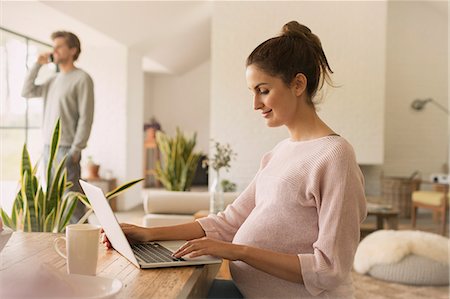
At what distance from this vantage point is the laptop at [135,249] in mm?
1180

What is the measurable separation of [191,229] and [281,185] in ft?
0.98

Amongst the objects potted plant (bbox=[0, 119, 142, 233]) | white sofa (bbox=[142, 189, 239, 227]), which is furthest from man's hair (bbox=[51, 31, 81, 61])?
white sofa (bbox=[142, 189, 239, 227])

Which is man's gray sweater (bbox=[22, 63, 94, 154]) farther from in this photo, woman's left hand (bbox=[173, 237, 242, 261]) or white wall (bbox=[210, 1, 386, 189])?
white wall (bbox=[210, 1, 386, 189])

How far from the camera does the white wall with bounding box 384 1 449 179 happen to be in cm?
793

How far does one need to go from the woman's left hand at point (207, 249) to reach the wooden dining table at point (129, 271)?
0.11 feet

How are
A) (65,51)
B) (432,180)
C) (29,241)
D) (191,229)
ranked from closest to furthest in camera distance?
(29,241) < (191,229) < (65,51) < (432,180)

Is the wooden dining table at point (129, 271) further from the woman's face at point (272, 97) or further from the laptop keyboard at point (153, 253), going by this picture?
the woman's face at point (272, 97)

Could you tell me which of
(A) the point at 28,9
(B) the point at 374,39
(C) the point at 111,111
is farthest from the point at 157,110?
(A) the point at 28,9

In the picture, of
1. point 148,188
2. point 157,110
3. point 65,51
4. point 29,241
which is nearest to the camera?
point 29,241

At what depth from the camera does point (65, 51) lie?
3.59 meters

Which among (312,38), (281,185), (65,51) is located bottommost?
(281,185)

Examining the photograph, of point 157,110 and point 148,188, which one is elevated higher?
point 157,110

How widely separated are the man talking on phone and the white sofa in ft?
Answer: 2.09

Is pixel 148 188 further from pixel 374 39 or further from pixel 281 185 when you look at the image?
pixel 281 185
